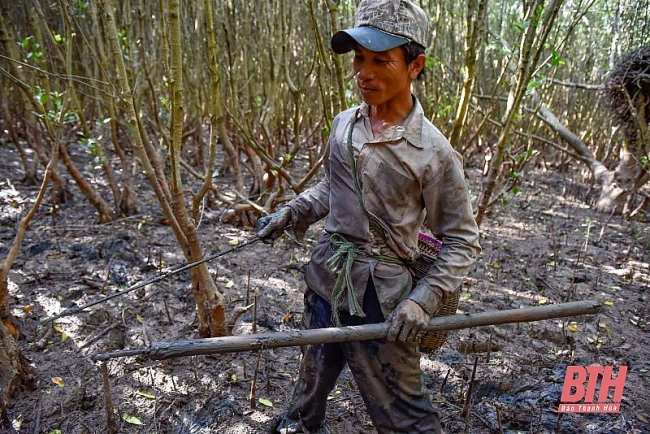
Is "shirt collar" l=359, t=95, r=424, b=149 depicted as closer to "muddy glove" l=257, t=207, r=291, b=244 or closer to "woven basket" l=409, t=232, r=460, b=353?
"woven basket" l=409, t=232, r=460, b=353

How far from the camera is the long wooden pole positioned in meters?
1.52

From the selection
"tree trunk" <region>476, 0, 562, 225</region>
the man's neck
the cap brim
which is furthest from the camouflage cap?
"tree trunk" <region>476, 0, 562, 225</region>

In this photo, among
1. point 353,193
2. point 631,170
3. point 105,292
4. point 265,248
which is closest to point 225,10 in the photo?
point 265,248

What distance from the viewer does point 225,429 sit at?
2.34 meters

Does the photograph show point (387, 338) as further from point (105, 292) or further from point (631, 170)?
point (631, 170)

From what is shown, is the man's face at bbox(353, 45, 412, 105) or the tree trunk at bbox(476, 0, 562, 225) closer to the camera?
the man's face at bbox(353, 45, 412, 105)

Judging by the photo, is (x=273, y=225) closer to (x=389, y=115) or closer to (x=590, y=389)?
(x=389, y=115)

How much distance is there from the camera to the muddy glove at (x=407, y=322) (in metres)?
1.63

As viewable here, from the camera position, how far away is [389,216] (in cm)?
177

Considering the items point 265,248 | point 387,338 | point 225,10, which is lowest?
point 265,248

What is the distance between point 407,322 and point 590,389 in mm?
1813

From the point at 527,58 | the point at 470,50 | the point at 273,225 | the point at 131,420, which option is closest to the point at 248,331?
the point at 131,420

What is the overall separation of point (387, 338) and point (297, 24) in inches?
232

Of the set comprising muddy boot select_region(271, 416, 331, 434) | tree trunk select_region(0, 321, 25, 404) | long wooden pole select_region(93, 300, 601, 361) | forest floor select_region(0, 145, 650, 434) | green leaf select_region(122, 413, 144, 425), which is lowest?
forest floor select_region(0, 145, 650, 434)
